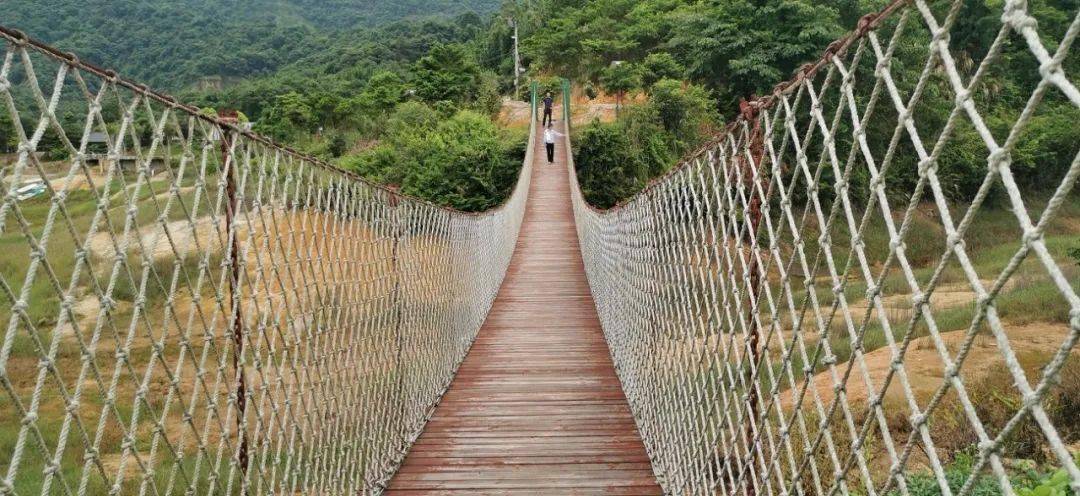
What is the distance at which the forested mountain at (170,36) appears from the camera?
3766 cm

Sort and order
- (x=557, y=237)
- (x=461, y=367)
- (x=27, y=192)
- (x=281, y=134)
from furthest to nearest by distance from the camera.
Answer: (x=281, y=134), (x=557, y=237), (x=461, y=367), (x=27, y=192)

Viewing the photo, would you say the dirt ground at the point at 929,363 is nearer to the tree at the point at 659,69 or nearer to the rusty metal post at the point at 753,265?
the rusty metal post at the point at 753,265

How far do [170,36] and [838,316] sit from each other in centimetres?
5114

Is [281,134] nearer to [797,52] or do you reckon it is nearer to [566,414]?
[797,52]

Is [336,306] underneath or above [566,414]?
above

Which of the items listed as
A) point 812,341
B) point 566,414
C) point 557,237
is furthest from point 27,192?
point 557,237

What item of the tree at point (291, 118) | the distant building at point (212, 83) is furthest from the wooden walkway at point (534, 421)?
the distant building at point (212, 83)

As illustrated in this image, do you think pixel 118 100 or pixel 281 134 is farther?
pixel 281 134

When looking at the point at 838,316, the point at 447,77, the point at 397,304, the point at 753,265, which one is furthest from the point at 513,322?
the point at 447,77

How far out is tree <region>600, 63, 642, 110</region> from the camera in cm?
1728

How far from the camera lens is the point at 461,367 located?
383 centimetres

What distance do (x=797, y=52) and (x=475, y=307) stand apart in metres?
10.4

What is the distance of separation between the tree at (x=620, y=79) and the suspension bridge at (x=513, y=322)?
12412 millimetres

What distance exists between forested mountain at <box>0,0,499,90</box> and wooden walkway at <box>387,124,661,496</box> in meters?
36.0
